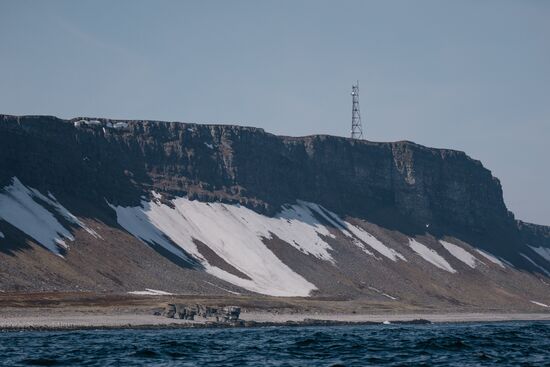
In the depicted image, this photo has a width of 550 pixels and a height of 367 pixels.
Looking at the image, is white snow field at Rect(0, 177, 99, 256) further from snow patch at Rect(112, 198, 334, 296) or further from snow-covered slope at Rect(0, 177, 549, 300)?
snow patch at Rect(112, 198, 334, 296)

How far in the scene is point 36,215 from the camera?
537ft

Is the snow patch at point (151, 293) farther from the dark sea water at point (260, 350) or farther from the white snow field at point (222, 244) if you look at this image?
the dark sea water at point (260, 350)

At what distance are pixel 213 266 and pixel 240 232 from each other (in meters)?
22.9

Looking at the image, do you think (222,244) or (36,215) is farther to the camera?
(222,244)

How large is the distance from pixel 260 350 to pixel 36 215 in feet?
336

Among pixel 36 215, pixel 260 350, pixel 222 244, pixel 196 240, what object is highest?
pixel 36 215

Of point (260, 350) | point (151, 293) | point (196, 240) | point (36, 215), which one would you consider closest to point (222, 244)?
point (196, 240)

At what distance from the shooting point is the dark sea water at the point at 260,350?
58.6m

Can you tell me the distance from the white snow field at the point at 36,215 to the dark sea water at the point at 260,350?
7032 cm

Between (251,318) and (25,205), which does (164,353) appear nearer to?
(251,318)

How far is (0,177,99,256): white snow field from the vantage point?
15600 cm

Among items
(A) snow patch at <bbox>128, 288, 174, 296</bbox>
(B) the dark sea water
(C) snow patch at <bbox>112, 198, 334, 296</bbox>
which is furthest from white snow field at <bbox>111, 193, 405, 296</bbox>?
(B) the dark sea water

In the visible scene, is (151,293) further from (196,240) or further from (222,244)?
(222,244)

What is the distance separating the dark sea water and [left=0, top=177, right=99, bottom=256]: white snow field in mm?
70321
